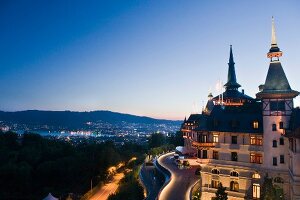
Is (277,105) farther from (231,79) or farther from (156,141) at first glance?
(156,141)

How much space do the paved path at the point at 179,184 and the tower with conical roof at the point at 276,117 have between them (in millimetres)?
11762

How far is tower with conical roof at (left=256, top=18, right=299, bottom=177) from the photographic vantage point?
3894cm

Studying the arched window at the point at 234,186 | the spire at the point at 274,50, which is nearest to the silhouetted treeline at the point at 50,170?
the arched window at the point at 234,186

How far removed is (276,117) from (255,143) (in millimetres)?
4738

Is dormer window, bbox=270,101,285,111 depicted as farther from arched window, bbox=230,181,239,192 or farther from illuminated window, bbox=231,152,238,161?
arched window, bbox=230,181,239,192

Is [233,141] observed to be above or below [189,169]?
above

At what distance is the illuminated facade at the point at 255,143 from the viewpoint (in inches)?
1517

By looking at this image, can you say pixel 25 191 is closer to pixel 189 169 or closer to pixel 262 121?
pixel 189 169

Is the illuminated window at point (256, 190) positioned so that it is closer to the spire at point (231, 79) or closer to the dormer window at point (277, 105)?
the dormer window at point (277, 105)

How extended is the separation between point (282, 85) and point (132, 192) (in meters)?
27.5

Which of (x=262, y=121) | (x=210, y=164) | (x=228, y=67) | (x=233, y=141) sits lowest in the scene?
(x=210, y=164)

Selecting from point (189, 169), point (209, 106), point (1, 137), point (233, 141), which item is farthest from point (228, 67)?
point (1, 137)

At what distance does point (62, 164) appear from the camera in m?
94.1

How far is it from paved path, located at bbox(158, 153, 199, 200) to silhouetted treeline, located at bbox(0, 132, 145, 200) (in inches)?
1296
